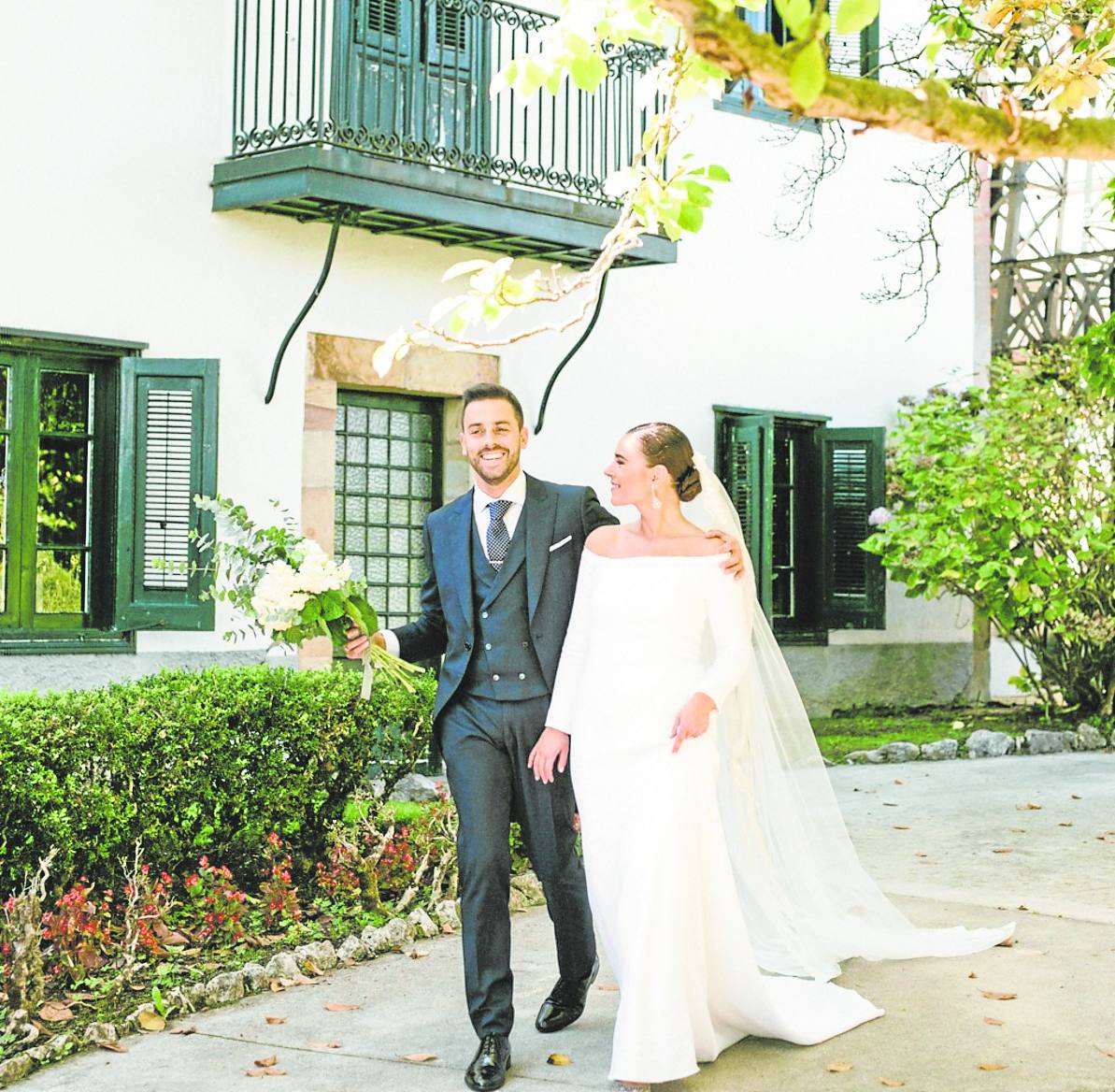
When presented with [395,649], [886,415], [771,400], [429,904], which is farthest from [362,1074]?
[886,415]

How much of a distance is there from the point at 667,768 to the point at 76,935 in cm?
231

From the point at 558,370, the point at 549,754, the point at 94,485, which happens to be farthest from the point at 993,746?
the point at 549,754

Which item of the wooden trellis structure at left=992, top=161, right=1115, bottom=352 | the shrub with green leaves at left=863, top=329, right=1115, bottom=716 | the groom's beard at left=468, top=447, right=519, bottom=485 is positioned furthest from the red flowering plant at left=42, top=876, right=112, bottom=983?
the wooden trellis structure at left=992, top=161, right=1115, bottom=352

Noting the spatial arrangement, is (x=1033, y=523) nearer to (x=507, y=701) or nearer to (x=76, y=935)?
(x=507, y=701)

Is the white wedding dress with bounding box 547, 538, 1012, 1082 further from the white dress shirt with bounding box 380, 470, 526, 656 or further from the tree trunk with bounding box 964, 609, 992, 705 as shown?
the tree trunk with bounding box 964, 609, 992, 705

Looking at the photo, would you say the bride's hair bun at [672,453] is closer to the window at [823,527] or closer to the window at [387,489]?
the window at [387,489]

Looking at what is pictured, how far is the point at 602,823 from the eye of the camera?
16.9 ft

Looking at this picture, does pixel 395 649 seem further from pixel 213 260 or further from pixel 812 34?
pixel 213 260

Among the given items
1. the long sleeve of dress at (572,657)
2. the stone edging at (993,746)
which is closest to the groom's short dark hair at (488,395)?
the long sleeve of dress at (572,657)

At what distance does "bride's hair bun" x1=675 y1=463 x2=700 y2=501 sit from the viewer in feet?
17.7

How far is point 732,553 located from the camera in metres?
5.35

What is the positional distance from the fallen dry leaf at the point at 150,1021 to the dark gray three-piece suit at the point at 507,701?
1.18 m

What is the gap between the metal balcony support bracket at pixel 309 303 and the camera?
10.8 metres

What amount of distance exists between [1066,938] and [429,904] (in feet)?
8.23
